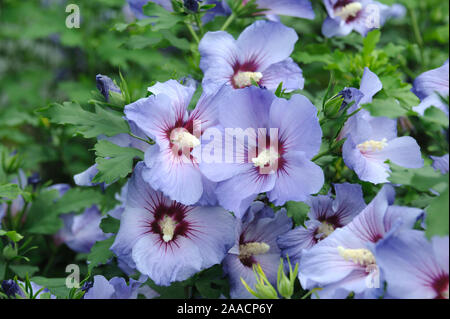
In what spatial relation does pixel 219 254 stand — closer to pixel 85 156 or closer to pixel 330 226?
pixel 330 226

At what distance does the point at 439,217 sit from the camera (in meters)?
0.78

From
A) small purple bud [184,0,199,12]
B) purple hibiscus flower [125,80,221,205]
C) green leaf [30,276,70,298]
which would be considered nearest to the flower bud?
purple hibiscus flower [125,80,221,205]

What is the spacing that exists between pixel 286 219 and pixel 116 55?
1343 millimetres

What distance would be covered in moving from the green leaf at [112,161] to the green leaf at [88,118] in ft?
0.10

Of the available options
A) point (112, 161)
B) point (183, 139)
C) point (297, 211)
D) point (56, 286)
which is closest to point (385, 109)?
point (297, 211)

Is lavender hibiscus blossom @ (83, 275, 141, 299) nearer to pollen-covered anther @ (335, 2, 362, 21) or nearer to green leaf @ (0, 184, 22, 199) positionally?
green leaf @ (0, 184, 22, 199)

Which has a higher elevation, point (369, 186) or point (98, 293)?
point (369, 186)

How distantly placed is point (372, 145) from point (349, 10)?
0.46 m

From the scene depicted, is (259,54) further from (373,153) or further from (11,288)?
(11,288)

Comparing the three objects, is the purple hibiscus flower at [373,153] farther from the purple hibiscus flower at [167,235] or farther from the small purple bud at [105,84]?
the small purple bud at [105,84]

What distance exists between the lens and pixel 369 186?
114 cm

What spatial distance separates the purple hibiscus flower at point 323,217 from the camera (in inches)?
43.3

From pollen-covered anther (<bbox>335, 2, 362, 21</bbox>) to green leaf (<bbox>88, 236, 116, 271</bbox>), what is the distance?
0.83 meters

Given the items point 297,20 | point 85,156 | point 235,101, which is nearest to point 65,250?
point 85,156
